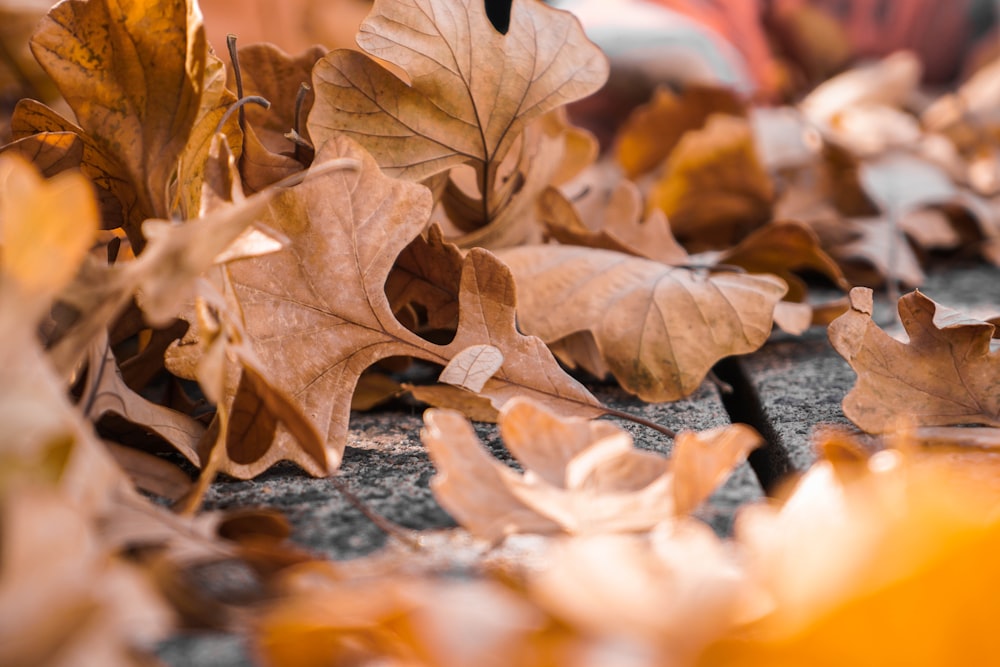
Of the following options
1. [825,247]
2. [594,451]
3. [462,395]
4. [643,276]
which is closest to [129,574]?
[594,451]

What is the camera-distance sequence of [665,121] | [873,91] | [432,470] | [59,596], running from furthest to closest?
1. [873,91]
2. [665,121]
3. [432,470]
4. [59,596]

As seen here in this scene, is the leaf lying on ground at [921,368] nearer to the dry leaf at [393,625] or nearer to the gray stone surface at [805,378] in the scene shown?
the gray stone surface at [805,378]

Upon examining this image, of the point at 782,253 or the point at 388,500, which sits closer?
the point at 388,500

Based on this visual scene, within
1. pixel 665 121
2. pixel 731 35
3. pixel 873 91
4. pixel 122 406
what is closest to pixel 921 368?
pixel 122 406

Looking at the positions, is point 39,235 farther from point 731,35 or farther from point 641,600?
point 731,35

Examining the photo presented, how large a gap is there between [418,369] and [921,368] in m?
0.34

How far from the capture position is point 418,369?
0.65 m

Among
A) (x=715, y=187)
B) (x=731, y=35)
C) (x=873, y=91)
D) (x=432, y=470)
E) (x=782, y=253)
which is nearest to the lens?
(x=432, y=470)

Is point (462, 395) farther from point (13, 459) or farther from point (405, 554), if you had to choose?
point (13, 459)

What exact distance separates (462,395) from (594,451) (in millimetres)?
184

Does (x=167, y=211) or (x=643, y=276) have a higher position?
(x=643, y=276)

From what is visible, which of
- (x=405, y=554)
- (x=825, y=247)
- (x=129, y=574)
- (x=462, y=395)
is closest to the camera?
(x=129, y=574)

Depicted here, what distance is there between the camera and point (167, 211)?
0.43 meters

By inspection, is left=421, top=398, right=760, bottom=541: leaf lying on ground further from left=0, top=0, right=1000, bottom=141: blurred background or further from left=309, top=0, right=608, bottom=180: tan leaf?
left=0, top=0, right=1000, bottom=141: blurred background
